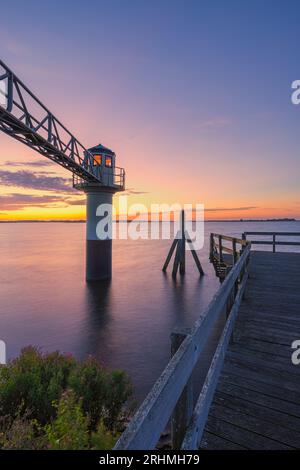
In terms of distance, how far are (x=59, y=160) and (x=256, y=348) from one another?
14667 mm

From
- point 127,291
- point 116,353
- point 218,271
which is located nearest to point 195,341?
point 116,353

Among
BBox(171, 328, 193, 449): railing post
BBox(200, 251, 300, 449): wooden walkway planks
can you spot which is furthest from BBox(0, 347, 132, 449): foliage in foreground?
BBox(171, 328, 193, 449): railing post

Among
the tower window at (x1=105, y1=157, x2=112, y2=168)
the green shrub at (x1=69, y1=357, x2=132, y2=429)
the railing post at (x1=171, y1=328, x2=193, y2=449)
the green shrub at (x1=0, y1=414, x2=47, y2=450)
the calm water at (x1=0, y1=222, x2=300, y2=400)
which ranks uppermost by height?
the tower window at (x1=105, y1=157, x2=112, y2=168)

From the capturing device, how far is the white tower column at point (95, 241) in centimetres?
2294

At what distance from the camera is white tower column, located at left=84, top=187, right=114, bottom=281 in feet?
75.3

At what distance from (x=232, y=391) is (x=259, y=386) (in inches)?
15.6

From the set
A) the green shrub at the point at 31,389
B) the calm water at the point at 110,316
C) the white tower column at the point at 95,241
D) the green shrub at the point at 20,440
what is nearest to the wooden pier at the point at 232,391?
the green shrub at the point at 20,440

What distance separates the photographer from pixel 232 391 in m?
3.41

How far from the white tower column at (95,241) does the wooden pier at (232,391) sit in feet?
59.0

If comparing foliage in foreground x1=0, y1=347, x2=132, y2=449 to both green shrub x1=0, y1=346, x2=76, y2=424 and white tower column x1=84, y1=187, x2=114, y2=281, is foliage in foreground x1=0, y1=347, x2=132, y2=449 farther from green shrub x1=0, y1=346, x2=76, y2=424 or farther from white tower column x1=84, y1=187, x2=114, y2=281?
white tower column x1=84, y1=187, x2=114, y2=281

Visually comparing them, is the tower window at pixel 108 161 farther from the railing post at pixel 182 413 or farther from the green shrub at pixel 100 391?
the railing post at pixel 182 413

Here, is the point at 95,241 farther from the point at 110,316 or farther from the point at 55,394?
the point at 55,394

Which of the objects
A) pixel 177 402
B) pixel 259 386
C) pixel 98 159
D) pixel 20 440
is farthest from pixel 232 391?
pixel 98 159
